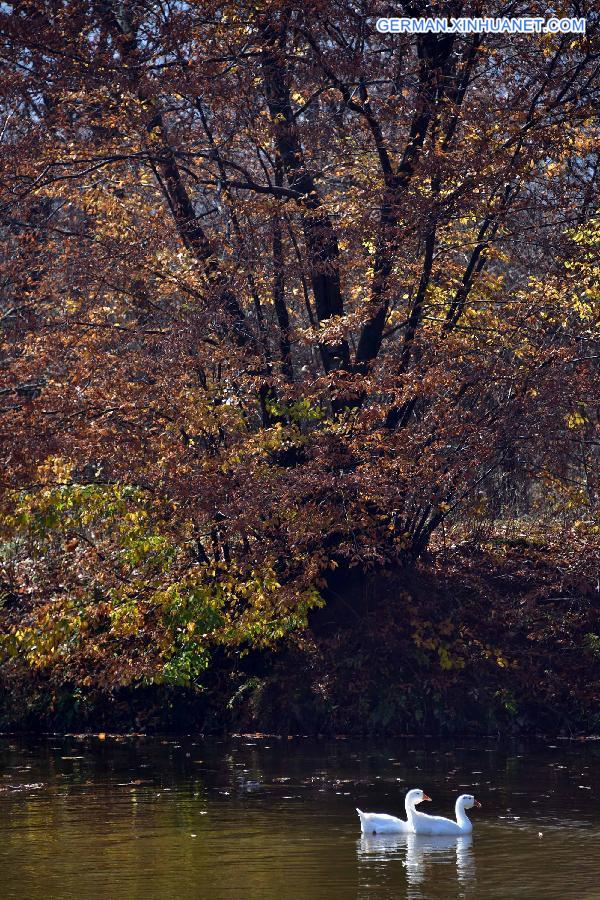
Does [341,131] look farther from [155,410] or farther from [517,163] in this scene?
[155,410]

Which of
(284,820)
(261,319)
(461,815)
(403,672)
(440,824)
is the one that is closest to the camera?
(440,824)

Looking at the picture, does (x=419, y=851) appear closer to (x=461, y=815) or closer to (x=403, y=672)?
(x=461, y=815)

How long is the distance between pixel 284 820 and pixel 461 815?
1.69 m

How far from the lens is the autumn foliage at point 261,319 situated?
1720 cm

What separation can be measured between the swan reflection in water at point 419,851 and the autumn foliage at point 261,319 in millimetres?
5999

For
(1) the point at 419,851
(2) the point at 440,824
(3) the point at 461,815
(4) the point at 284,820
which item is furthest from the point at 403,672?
(1) the point at 419,851

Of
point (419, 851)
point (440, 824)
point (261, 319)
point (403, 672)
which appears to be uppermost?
point (261, 319)

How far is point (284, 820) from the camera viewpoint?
40.1 feet

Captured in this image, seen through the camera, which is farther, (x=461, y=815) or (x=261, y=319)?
(x=261, y=319)

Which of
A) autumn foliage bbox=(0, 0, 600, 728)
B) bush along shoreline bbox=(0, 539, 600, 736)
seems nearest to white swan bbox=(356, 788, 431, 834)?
autumn foliage bbox=(0, 0, 600, 728)

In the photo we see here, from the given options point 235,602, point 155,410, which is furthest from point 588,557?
point 155,410

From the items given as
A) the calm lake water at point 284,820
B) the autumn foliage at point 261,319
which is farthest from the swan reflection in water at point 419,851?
the autumn foliage at point 261,319

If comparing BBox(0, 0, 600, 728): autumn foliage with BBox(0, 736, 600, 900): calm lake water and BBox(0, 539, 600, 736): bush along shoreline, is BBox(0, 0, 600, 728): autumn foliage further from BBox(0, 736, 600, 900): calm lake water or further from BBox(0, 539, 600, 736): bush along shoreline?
BBox(0, 736, 600, 900): calm lake water

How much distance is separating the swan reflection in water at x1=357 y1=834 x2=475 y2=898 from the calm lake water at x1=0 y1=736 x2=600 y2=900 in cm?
2
